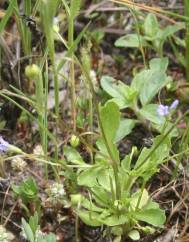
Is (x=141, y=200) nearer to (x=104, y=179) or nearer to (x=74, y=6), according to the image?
(x=104, y=179)

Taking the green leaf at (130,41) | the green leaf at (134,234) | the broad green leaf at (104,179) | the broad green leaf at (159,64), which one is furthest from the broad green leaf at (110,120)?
the green leaf at (130,41)

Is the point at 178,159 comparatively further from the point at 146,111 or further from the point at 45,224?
the point at 45,224

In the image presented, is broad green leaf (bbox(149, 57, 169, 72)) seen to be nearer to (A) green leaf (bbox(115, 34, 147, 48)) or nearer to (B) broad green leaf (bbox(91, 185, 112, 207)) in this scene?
(A) green leaf (bbox(115, 34, 147, 48))

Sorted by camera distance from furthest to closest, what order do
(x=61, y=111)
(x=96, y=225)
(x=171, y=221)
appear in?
1. (x=61, y=111)
2. (x=171, y=221)
3. (x=96, y=225)

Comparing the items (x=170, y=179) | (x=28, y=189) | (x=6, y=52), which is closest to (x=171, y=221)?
(x=170, y=179)

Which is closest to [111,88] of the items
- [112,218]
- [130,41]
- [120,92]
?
[120,92]

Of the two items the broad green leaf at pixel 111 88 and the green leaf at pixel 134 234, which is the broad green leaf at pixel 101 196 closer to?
the green leaf at pixel 134 234

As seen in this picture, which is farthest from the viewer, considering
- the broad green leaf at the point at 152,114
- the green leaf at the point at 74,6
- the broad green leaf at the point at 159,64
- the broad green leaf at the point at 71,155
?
the broad green leaf at the point at 159,64
